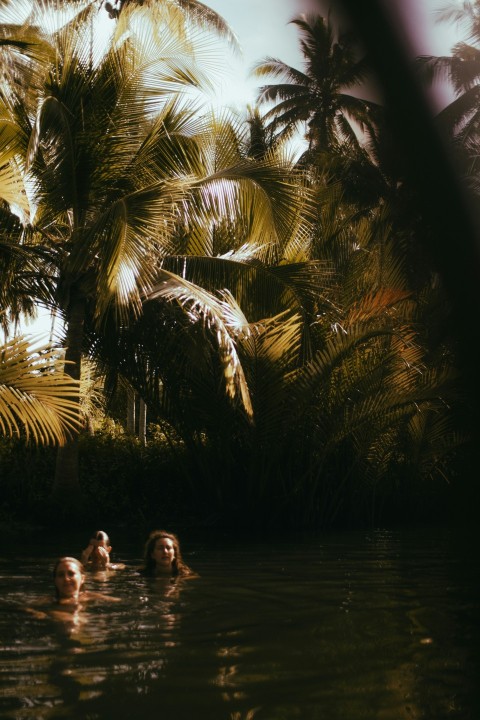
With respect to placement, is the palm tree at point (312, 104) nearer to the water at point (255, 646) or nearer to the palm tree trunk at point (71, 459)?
the palm tree trunk at point (71, 459)

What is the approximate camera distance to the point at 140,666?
436 centimetres

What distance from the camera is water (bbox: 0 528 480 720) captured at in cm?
358

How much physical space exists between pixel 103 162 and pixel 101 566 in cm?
703

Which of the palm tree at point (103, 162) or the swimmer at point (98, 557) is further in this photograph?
the palm tree at point (103, 162)

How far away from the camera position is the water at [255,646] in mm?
3582

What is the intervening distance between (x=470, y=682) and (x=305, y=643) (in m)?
1.23

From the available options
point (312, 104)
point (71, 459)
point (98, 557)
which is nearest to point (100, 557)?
point (98, 557)

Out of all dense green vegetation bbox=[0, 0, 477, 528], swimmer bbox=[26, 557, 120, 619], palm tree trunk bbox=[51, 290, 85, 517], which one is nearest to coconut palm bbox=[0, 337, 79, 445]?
swimmer bbox=[26, 557, 120, 619]

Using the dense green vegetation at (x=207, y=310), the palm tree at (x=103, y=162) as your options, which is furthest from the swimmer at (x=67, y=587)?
the palm tree at (x=103, y=162)

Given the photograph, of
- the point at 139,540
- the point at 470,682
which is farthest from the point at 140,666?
the point at 139,540

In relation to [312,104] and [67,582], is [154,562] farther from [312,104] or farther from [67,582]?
[312,104]

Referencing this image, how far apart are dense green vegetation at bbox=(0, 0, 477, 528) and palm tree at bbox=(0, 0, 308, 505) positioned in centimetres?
3

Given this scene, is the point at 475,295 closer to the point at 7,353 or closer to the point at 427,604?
the point at 427,604

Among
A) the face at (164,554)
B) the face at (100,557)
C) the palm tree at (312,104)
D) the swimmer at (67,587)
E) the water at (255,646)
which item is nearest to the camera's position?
the water at (255,646)
